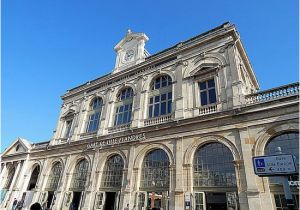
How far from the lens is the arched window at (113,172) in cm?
→ 1688

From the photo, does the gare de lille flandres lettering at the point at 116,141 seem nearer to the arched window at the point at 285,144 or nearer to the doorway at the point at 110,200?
the doorway at the point at 110,200

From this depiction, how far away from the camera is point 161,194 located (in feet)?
46.8

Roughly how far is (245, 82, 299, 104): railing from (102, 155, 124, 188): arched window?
10.6 meters

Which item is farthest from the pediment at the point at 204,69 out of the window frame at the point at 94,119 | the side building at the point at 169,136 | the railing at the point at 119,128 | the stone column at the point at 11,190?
the stone column at the point at 11,190

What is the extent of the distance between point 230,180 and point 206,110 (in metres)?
4.73

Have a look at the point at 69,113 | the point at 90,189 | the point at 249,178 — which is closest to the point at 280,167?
the point at 249,178

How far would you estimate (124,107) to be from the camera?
67.1 ft

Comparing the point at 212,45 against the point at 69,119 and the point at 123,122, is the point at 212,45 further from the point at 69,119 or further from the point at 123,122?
the point at 69,119

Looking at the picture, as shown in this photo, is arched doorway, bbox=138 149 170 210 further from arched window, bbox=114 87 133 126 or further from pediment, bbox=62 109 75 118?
pediment, bbox=62 109 75 118

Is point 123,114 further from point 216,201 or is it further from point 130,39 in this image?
point 216,201

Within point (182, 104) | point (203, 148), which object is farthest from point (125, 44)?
point (203, 148)

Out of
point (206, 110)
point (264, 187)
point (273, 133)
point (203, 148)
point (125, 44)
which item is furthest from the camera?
point (125, 44)

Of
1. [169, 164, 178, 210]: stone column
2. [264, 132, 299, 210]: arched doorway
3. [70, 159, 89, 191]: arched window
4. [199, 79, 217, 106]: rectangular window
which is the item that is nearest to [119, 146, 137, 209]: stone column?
[169, 164, 178, 210]: stone column

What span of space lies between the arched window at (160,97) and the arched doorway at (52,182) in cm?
1164
